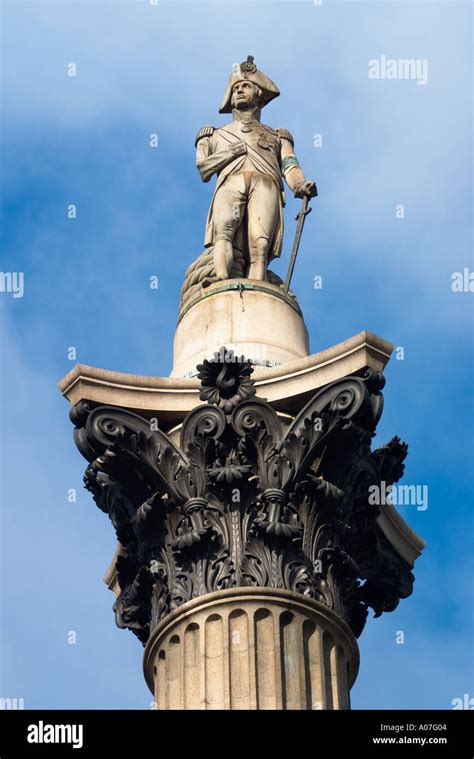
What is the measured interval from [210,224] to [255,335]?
11.1 ft

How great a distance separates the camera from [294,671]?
1035 inches

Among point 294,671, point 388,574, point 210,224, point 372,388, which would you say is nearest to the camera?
point 294,671

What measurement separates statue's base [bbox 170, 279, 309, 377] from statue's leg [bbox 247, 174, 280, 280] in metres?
0.75

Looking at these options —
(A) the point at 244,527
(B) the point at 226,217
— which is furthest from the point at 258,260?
(A) the point at 244,527

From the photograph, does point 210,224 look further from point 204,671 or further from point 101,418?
point 204,671

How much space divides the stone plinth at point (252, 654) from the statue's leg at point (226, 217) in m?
7.02

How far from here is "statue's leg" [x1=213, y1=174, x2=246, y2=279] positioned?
32.1 meters

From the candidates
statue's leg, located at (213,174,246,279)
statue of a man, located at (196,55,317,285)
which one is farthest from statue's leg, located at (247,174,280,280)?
statue's leg, located at (213,174,246,279)

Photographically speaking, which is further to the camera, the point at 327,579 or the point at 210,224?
the point at 210,224

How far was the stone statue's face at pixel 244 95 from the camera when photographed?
34.6m

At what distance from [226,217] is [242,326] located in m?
2.74

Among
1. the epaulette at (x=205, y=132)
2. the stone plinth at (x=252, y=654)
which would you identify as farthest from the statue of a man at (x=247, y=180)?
the stone plinth at (x=252, y=654)
